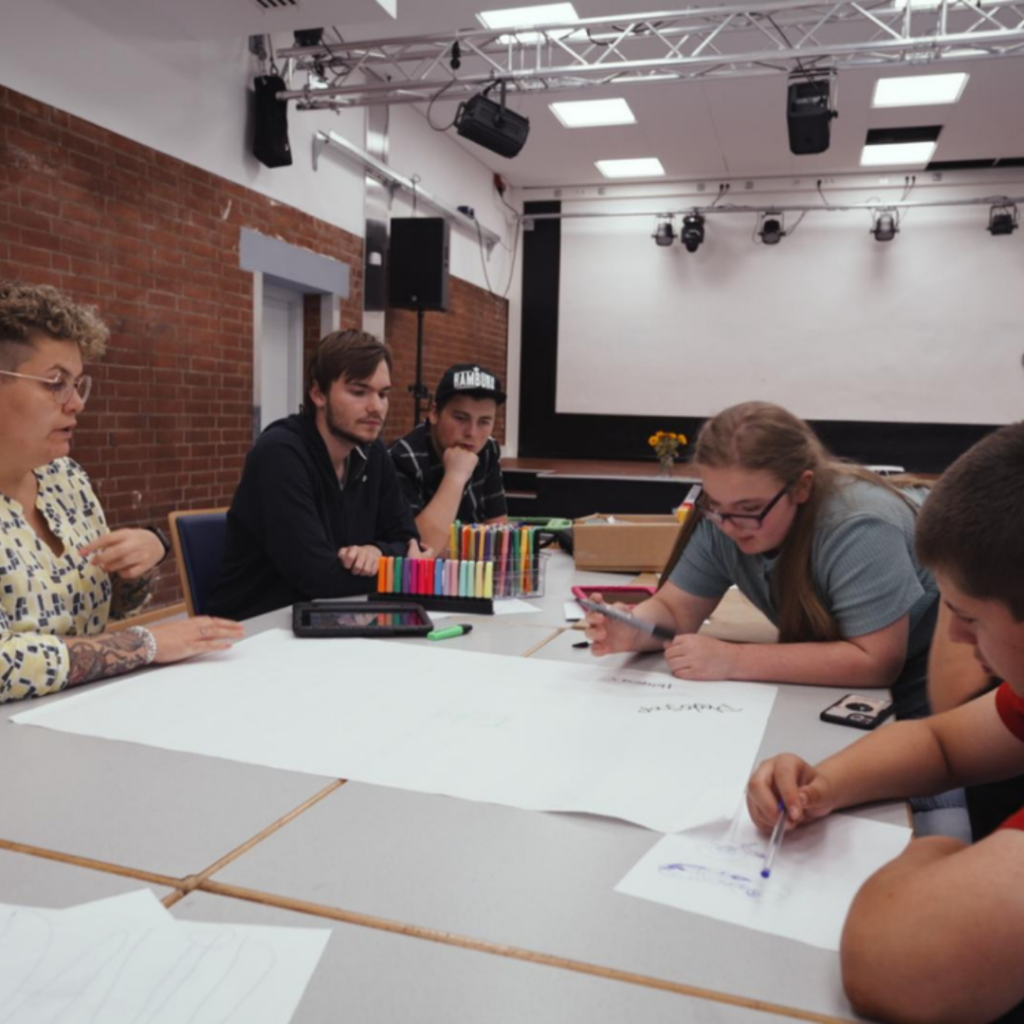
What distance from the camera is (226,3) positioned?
3953mm

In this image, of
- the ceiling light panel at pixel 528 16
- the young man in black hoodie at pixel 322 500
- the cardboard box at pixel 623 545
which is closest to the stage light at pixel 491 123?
the ceiling light panel at pixel 528 16

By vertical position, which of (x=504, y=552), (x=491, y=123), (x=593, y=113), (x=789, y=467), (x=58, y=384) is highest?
(x=593, y=113)

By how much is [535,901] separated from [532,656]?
81cm

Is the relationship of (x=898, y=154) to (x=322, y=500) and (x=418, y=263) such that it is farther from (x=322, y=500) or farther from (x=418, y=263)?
(x=322, y=500)

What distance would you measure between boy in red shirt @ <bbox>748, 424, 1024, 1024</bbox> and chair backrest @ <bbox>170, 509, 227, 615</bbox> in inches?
65.6

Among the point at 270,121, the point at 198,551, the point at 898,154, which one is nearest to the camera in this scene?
the point at 198,551

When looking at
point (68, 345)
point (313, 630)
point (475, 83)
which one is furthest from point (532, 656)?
point (475, 83)

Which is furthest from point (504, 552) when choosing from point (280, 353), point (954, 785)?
point (280, 353)

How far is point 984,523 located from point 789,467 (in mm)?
776

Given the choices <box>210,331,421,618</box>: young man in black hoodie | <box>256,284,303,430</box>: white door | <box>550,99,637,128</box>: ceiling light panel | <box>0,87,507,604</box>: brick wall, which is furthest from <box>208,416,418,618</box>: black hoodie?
<box>550,99,637,128</box>: ceiling light panel

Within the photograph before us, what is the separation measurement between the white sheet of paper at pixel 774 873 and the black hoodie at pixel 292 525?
1.34 m

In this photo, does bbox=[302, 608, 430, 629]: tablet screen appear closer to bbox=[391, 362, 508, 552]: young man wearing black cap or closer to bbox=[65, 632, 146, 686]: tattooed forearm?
bbox=[65, 632, 146, 686]: tattooed forearm

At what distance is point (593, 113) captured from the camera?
6.65 meters

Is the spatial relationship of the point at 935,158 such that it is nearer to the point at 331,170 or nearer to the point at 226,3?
the point at 331,170
